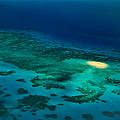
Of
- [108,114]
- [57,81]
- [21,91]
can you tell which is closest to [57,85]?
[57,81]

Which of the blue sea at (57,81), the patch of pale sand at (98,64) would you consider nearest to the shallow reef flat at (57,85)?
the blue sea at (57,81)

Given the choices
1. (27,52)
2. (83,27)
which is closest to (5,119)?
(27,52)

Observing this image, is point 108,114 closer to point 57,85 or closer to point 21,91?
point 57,85

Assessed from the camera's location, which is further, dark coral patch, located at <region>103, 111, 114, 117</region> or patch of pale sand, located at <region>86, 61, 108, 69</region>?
patch of pale sand, located at <region>86, 61, 108, 69</region>

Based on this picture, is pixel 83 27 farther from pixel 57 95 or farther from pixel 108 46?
pixel 57 95

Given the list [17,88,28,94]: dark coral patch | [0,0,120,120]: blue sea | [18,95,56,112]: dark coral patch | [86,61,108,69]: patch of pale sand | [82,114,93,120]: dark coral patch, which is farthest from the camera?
[86,61,108,69]: patch of pale sand

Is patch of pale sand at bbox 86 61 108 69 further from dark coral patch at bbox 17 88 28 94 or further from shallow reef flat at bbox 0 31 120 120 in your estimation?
dark coral patch at bbox 17 88 28 94

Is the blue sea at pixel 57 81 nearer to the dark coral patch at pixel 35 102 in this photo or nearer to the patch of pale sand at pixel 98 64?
the dark coral patch at pixel 35 102

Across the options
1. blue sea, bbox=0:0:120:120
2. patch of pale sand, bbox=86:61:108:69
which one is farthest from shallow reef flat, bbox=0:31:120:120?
patch of pale sand, bbox=86:61:108:69
